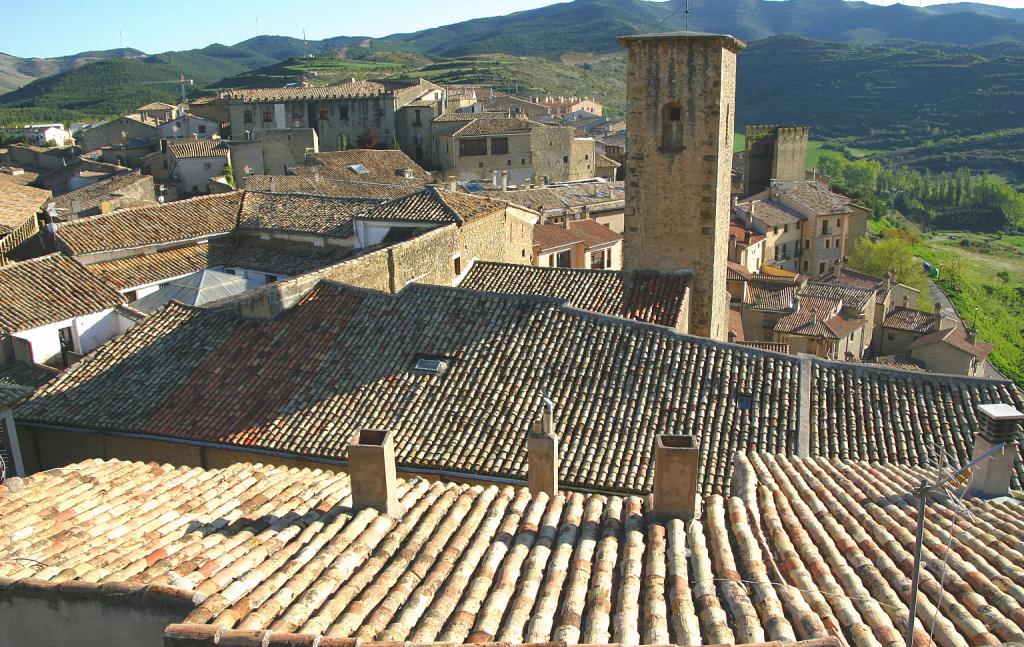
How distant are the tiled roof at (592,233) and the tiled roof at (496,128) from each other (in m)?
16.8

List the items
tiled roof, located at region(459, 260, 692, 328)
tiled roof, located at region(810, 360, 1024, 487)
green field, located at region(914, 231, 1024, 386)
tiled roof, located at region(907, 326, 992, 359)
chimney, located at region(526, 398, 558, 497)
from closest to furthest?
chimney, located at region(526, 398, 558, 497)
tiled roof, located at region(810, 360, 1024, 487)
tiled roof, located at region(459, 260, 692, 328)
tiled roof, located at region(907, 326, 992, 359)
green field, located at region(914, 231, 1024, 386)

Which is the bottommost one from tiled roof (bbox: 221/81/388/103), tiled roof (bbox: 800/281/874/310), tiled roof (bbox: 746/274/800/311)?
tiled roof (bbox: 800/281/874/310)

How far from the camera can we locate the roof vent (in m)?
12.3

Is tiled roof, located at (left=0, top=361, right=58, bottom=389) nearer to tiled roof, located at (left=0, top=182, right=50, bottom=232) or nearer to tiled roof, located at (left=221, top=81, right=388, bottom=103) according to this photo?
tiled roof, located at (left=0, top=182, right=50, bottom=232)

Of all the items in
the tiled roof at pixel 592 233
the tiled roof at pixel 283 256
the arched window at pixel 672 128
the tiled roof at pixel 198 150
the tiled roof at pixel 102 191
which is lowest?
the tiled roof at pixel 592 233

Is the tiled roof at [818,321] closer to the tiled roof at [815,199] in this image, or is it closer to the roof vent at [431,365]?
the tiled roof at [815,199]

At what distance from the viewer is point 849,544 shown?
547 cm

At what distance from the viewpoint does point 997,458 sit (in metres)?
6.85

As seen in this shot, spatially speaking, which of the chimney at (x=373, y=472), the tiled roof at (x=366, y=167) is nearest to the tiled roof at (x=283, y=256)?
the tiled roof at (x=366, y=167)

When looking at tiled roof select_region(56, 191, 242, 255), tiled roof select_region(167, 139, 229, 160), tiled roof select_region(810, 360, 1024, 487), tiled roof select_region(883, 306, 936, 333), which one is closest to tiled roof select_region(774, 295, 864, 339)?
tiled roof select_region(883, 306, 936, 333)

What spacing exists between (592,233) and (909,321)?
53.9 ft

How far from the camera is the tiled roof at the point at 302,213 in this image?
71.4ft

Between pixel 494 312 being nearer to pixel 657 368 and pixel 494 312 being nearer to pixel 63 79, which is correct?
pixel 657 368

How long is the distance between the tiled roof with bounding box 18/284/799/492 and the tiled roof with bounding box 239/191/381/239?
7605 mm
